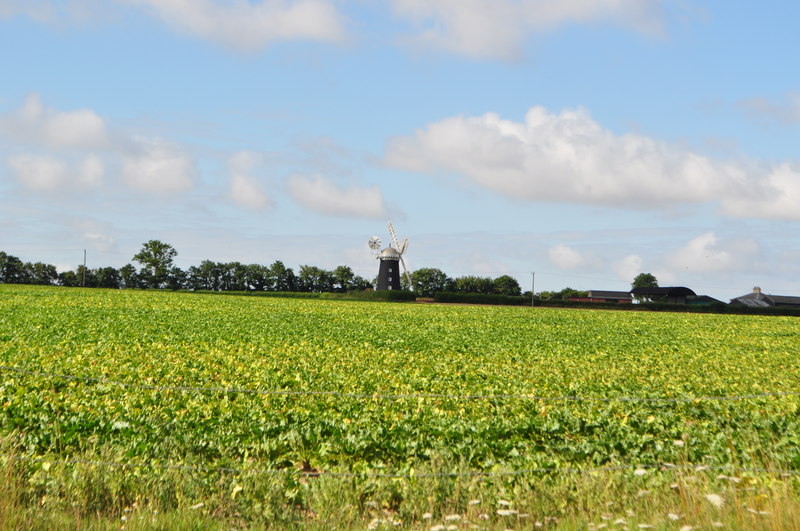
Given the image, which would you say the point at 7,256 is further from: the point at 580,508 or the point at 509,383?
the point at 580,508

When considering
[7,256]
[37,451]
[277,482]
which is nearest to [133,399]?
[37,451]

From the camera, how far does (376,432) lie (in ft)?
43.1

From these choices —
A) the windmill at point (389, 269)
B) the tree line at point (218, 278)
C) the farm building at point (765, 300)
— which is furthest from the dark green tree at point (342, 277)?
the farm building at point (765, 300)

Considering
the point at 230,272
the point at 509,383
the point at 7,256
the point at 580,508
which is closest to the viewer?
the point at 580,508

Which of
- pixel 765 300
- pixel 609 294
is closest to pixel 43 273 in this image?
pixel 609 294

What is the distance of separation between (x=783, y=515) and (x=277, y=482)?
584cm

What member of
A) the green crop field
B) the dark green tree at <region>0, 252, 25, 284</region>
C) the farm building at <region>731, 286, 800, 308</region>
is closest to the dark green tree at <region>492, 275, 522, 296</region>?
the farm building at <region>731, 286, 800, 308</region>

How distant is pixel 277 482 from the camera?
9.30 m

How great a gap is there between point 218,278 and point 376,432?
167 meters

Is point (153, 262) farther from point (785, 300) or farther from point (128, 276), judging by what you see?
point (785, 300)

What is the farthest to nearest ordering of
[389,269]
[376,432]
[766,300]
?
[766,300] < [389,269] < [376,432]

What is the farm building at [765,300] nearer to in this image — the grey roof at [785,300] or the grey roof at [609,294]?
the grey roof at [785,300]

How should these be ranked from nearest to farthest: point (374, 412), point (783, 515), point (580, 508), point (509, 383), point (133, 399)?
1. point (783, 515)
2. point (580, 508)
3. point (374, 412)
4. point (133, 399)
5. point (509, 383)

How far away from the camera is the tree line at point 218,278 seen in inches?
6102
